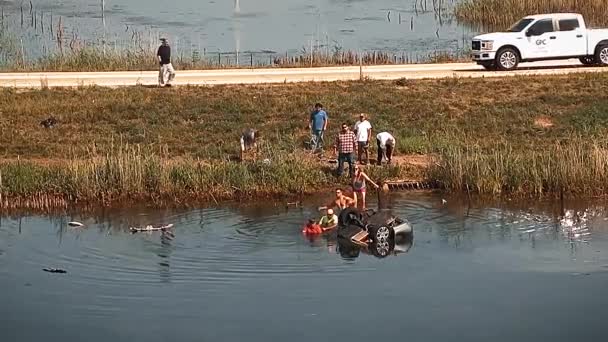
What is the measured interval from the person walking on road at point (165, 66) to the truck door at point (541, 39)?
12.4 m

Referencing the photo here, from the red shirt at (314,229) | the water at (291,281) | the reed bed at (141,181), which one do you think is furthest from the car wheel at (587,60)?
the red shirt at (314,229)

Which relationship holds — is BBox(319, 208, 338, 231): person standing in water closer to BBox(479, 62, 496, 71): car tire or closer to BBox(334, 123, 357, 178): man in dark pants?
BBox(334, 123, 357, 178): man in dark pants

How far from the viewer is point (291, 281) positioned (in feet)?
80.0

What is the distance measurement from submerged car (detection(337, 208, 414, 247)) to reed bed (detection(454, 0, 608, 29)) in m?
36.3

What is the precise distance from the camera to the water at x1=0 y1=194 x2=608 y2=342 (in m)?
22.0

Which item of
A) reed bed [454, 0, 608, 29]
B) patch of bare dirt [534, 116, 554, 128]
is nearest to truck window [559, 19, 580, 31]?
patch of bare dirt [534, 116, 554, 128]

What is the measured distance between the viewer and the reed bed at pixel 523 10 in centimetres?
6312

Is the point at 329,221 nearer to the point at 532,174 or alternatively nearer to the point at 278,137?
the point at 532,174

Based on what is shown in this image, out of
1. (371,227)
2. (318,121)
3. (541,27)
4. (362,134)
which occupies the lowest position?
(371,227)

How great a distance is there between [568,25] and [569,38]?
0.45m

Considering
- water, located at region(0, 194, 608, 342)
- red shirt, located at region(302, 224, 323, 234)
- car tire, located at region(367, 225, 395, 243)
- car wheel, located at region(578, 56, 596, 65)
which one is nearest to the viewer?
water, located at region(0, 194, 608, 342)

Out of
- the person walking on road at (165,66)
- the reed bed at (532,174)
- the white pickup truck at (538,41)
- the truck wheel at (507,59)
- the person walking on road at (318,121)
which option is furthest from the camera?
the truck wheel at (507,59)

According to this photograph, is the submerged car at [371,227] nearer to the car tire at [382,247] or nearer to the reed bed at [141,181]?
the car tire at [382,247]

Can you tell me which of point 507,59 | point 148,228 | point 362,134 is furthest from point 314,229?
point 507,59
